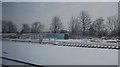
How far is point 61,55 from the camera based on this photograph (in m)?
5.61

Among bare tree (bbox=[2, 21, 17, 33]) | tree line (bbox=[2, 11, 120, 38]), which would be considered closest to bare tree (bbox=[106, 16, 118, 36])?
tree line (bbox=[2, 11, 120, 38])

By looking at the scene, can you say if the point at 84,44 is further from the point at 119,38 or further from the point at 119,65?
the point at 119,65

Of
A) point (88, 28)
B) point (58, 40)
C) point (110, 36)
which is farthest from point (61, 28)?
point (110, 36)

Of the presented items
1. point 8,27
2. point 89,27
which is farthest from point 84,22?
point 8,27

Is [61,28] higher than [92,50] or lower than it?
higher

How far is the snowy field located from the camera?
14.9 ft

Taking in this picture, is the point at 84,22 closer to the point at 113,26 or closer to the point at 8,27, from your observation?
the point at 113,26

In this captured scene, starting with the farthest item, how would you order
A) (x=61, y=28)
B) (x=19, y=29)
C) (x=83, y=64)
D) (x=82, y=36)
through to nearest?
1. (x=19, y=29)
2. (x=61, y=28)
3. (x=82, y=36)
4. (x=83, y=64)

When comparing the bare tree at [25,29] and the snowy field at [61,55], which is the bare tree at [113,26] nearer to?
the snowy field at [61,55]

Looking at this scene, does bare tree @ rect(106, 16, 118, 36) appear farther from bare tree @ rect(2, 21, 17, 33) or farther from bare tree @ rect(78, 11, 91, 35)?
bare tree @ rect(2, 21, 17, 33)

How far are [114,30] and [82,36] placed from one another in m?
0.96

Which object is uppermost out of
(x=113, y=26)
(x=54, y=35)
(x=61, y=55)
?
(x=113, y=26)

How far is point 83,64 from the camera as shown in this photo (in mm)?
4344

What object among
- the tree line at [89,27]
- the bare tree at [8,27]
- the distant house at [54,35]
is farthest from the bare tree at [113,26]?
the bare tree at [8,27]
